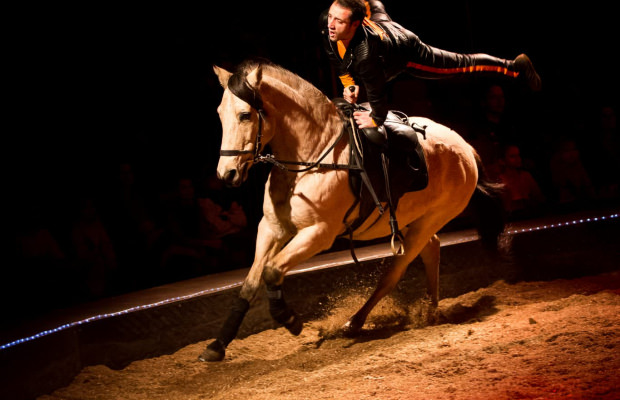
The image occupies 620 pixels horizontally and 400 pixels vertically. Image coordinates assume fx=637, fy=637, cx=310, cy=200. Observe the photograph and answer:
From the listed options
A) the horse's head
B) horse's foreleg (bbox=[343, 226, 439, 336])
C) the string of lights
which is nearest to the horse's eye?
the horse's head

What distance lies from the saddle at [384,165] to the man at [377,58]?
0.13 m

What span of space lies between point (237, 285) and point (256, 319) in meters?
0.39

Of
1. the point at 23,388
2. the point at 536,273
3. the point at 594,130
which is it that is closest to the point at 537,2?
the point at 594,130

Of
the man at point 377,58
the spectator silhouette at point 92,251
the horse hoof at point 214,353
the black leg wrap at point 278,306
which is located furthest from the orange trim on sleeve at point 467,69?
the spectator silhouette at point 92,251

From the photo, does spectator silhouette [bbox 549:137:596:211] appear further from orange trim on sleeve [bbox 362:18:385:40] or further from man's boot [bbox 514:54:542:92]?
orange trim on sleeve [bbox 362:18:385:40]

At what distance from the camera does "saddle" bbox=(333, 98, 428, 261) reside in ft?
14.1

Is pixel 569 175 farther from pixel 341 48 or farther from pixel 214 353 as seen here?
pixel 214 353

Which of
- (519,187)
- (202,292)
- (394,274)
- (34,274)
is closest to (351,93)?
(394,274)

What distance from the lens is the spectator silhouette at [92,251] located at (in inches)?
229

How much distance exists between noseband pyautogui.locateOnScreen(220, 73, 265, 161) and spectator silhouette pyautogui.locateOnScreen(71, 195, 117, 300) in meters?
2.73

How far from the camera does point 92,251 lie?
5.91 m

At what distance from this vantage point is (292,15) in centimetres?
729

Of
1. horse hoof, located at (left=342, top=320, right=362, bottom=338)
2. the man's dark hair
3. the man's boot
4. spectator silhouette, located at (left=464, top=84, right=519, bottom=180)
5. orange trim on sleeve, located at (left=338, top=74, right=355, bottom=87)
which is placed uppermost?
the man's dark hair

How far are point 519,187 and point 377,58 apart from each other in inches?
169
